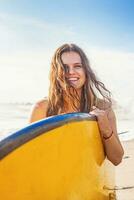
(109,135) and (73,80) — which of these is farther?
(73,80)

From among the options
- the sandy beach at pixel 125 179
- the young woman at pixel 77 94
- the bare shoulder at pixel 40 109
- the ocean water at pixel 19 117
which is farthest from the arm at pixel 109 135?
the ocean water at pixel 19 117

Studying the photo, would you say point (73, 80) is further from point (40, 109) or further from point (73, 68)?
point (40, 109)

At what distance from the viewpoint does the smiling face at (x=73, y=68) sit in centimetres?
239

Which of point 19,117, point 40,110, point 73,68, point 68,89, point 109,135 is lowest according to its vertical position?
point 19,117

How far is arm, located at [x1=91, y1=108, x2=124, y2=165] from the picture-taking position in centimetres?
226

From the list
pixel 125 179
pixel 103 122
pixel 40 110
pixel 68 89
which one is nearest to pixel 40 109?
pixel 40 110

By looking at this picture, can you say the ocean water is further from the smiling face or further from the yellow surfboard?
the yellow surfboard

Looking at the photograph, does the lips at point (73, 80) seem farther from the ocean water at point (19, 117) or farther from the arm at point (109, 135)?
the ocean water at point (19, 117)

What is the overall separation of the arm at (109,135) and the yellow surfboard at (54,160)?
0.04 metres

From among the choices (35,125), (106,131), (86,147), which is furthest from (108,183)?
(35,125)

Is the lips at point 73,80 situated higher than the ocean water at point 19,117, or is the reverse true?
the lips at point 73,80

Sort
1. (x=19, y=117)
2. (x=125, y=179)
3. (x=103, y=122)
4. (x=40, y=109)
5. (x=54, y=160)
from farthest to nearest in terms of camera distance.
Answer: (x=19, y=117), (x=125, y=179), (x=40, y=109), (x=103, y=122), (x=54, y=160)

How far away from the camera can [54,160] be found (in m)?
1.69

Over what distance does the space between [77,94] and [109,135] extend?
0.34m
